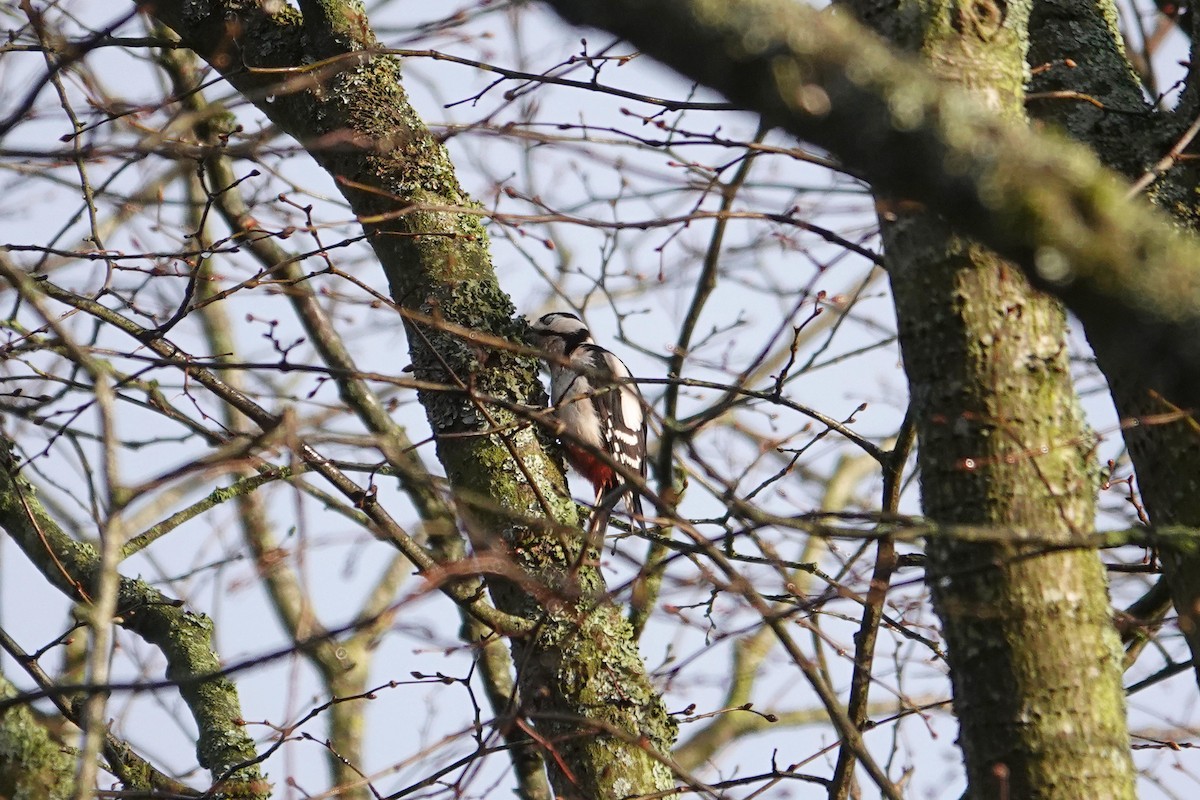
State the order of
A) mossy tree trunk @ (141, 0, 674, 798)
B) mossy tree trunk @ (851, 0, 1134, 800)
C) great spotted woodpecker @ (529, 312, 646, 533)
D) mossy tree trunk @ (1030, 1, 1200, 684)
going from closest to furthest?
mossy tree trunk @ (851, 0, 1134, 800) < mossy tree trunk @ (1030, 1, 1200, 684) < mossy tree trunk @ (141, 0, 674, 798) < great spotted woodpecker @ (529, 312, 646, 533)

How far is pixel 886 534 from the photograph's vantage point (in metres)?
1.63

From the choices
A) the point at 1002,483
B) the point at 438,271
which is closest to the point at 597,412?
the point at 438,271

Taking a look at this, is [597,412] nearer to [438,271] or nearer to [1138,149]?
[438,271]

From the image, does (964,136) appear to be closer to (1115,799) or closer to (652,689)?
(1115,799)

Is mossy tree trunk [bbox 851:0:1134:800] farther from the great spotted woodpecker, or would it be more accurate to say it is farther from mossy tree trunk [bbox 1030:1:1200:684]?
the great spotted woodpecker

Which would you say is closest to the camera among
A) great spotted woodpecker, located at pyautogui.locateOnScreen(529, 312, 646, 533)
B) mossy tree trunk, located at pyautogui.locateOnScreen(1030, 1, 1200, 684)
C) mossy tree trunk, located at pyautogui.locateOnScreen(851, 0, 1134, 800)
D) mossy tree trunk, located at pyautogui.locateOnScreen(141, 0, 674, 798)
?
mossy tree trunk, located at pyautogui.locateOnScreen(851, 0, 1134, 800)

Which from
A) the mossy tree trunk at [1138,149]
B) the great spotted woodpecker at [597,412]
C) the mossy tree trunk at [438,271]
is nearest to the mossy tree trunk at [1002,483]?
the mossy tree trunk at [1138,149]

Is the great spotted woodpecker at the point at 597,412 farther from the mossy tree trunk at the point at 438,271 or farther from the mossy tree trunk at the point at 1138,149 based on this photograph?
the mossy tree trunk at the point at 1138,149

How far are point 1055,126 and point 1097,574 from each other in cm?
147

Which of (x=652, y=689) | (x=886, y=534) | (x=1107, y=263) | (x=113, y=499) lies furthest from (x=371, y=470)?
(x=1107, y=263)

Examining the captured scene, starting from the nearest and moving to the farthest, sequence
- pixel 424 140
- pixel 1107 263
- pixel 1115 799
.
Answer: pixel 1107 263
pixel 1115 799
pixel 424 140

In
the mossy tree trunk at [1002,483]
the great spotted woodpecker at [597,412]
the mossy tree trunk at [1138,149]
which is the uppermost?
the great spotted woodpecker at [597,412]

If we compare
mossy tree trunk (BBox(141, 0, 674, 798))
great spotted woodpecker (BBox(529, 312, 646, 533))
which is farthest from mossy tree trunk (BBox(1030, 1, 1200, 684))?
great spotted woodpecker (BBox(529, 312, 646, 533))

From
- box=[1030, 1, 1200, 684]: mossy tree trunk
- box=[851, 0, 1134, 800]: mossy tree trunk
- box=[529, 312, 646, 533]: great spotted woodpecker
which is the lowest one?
box=[851, 0, 1134, 800]: mossy tree trunk
